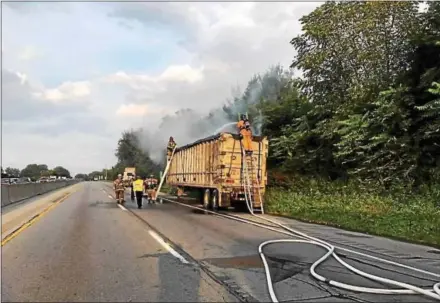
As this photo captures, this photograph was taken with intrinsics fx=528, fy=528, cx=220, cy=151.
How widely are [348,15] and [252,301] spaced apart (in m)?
24.1

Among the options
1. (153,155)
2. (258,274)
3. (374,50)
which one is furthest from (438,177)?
(153,155)

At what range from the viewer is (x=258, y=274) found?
26.5ft

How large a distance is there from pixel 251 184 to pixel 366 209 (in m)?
5.33

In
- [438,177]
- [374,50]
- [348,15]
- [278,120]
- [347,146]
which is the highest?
[348,15]

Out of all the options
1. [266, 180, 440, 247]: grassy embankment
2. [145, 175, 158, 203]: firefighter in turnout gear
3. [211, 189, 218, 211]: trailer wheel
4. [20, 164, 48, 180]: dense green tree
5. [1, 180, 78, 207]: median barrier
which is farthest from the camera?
[20, 164, 48, 180]: dense green tree

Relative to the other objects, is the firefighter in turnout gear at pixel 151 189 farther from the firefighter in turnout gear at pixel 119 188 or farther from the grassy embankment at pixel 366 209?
the grassy embankment at pixel 366 209

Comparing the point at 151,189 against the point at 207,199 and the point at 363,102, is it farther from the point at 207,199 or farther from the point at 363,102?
the point at 363,102

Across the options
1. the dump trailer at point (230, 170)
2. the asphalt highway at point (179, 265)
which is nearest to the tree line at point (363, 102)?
the dump trailer at point (230, 170)

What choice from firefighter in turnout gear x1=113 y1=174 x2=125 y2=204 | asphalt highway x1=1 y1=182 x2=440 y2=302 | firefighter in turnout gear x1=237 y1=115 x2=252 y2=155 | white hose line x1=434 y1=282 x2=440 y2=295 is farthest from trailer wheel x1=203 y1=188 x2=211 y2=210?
white hose line x1=434 y1=282 x2=440 y2=295

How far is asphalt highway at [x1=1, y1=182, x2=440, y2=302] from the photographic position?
22.3 ft

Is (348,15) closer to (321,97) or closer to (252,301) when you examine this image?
(321,97)

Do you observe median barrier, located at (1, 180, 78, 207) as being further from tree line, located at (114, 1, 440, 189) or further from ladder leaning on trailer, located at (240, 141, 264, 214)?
tree line, located at (114, 1, 440, 189)

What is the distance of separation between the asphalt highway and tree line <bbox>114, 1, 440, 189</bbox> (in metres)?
7.75

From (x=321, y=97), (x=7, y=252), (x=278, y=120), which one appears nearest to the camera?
(x=7, y=252)
